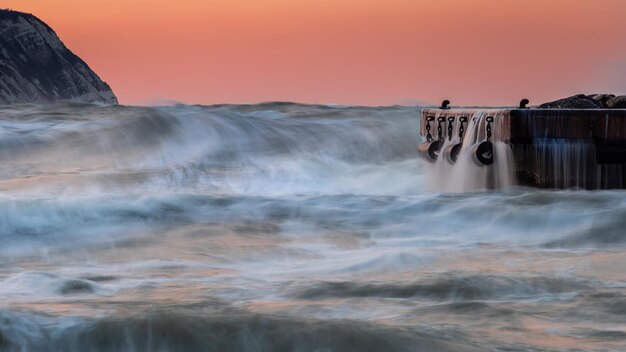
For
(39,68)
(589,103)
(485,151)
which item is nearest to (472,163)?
(485,151)

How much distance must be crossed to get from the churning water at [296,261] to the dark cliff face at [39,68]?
279ft

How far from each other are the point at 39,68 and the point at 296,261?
104m

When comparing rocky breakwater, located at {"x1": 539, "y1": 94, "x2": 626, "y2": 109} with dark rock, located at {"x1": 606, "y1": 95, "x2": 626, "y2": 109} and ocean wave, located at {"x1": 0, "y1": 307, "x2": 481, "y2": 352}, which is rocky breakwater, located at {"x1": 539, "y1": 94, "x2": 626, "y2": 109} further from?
ocean wave, located at {"x1": 0, "y1": 307, "x2": 481, "y2": 352}

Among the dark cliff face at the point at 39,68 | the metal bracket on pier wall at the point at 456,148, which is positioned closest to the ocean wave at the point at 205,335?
the metal bracket on pier wall at the point at 456,148

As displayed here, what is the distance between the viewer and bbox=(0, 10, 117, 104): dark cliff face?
345 feet

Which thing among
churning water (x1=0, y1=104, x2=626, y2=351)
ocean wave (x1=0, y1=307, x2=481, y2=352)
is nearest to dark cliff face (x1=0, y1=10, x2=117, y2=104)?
churning water (x1=0, y1=104, x2=626, y2=351)

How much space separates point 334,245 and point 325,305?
3.72 metres

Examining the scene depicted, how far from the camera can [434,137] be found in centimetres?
1788

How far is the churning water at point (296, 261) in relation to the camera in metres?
7.24

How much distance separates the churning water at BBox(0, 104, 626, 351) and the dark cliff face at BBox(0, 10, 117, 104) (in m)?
85.2

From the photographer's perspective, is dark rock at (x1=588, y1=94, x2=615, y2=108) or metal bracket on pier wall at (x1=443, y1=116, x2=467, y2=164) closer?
metal bracket on pier wall at (x1=443, y1=116, x2=467, y2=164)

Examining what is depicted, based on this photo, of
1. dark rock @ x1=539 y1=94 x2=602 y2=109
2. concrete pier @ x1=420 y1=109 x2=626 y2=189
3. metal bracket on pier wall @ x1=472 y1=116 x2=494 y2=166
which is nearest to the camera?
concrete pier @ x1=420 y1=109 x2=626 y2=189

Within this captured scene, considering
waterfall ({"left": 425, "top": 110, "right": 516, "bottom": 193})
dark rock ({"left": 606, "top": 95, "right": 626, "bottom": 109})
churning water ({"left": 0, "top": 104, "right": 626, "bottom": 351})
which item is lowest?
churning water ({"left": 0, "top": 104, "right": 626, "bottom": 351})

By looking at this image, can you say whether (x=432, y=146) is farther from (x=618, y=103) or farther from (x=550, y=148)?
(x=550, y=148)
